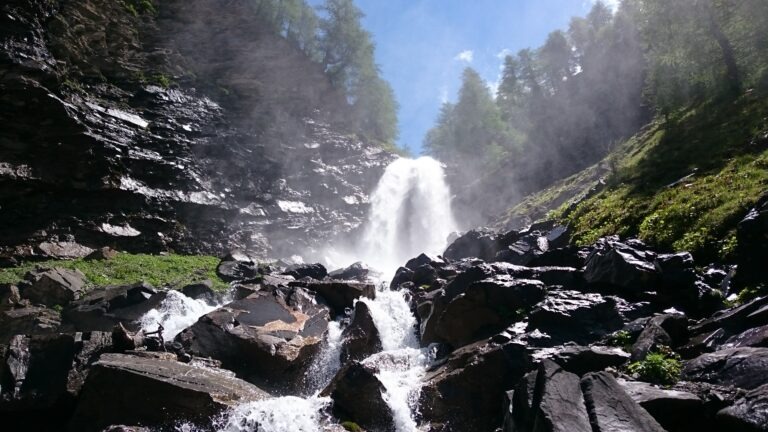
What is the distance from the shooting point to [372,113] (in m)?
56.7

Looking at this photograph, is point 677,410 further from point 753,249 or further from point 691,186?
point 691,186

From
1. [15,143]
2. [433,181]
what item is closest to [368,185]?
[433,181]

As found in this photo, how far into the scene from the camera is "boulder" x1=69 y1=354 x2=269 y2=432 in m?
8.93

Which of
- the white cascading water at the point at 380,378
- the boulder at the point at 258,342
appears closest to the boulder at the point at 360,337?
the white cascading water at the point at 380,378

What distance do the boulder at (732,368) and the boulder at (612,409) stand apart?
1411 millimetres

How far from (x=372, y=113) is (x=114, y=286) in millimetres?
43798

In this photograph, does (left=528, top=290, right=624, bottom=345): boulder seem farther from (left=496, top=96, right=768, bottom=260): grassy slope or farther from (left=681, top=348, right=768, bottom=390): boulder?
(left=496, top=96, right=768, bottom=260): grassy slope

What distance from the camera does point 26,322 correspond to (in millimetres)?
13969

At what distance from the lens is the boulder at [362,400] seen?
9.20 metres

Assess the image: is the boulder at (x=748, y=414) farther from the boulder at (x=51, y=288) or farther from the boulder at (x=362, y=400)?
the boulder at (x=51, y=288)

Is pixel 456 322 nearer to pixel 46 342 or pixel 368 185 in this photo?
pixel 46 342

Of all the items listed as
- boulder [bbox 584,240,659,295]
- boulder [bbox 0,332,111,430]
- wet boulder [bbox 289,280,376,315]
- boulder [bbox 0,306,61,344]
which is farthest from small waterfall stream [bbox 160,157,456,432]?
boulder [bbox 584,240,659,295]

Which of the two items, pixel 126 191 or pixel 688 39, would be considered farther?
pixel 126 191

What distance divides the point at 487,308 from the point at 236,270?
14.6 metres
